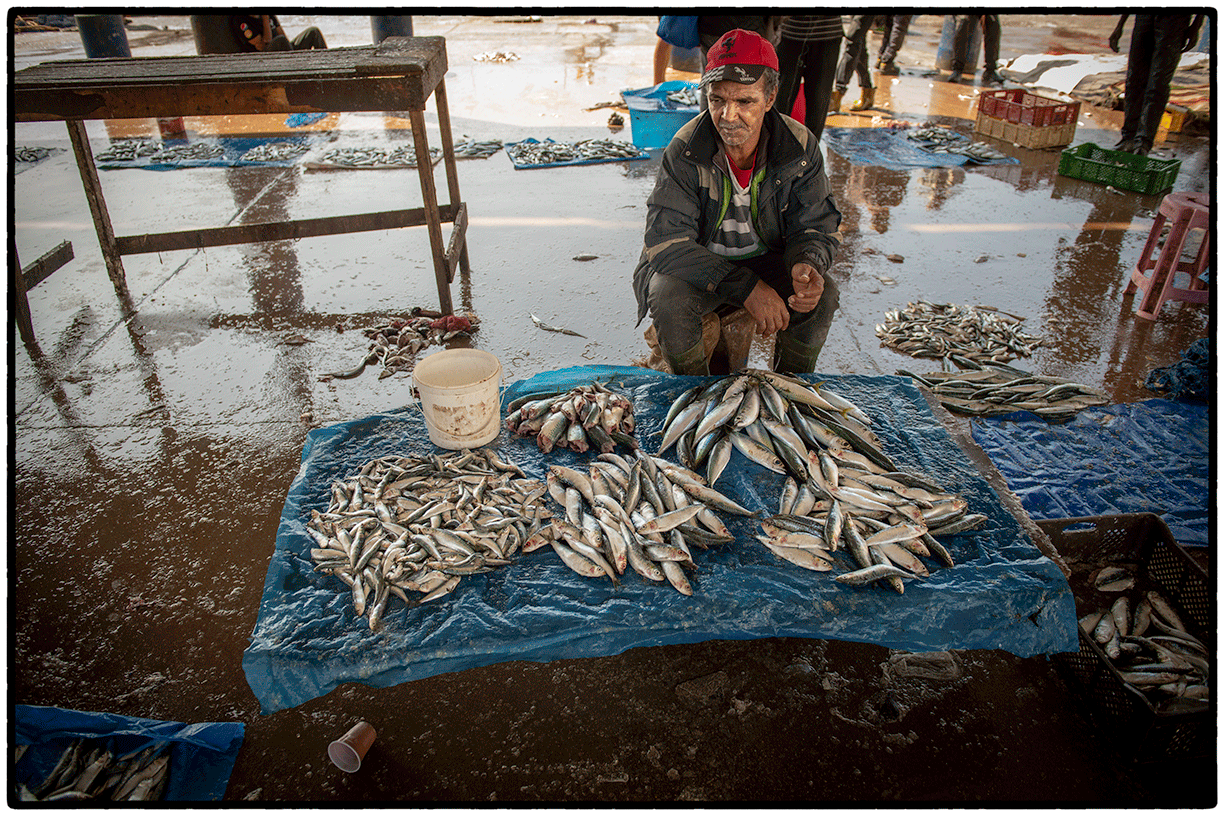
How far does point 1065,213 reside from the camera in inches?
281

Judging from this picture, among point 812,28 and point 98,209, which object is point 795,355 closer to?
point 812,28

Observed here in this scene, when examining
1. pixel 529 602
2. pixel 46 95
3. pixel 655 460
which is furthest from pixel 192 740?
pixel 46 95

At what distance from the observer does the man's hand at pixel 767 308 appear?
3365 millimetres

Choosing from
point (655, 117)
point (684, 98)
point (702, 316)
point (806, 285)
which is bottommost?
point (702, 316)

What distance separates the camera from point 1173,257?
192 inches

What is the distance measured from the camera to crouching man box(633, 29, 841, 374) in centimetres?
330

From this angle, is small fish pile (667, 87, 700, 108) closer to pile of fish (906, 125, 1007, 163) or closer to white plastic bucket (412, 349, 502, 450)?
pile of fish (906, 125, 1007, 163)

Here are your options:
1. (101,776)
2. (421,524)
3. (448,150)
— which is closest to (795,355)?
(421,524)

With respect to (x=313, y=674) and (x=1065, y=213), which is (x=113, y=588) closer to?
(x=313, y=674)

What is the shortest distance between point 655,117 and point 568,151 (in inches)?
51.0

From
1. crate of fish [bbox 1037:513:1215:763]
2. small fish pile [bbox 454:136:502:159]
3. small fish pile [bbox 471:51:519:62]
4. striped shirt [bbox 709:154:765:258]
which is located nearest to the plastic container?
small fish pile [bbox 454:136:502:159]

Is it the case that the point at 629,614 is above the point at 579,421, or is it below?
below

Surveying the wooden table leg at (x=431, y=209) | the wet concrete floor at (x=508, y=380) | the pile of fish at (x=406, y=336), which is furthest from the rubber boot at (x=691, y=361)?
the wooden table leg at (x=431, y=209)

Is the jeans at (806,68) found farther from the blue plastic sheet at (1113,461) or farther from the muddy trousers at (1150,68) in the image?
the muddy trousers at (1150,68)
